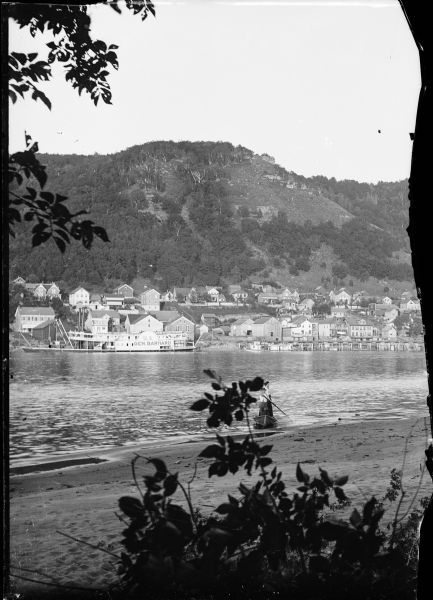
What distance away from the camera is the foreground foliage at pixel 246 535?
4.25 ft

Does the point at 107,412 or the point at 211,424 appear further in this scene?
the point at 107,412

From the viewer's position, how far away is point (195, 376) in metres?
1.40

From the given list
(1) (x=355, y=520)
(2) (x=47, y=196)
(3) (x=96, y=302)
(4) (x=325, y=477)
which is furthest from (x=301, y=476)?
(2) (x=47, y=196)

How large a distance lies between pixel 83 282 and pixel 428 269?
2.53 ft

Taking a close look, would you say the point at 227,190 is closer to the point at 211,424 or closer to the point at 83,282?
the point at 83,282

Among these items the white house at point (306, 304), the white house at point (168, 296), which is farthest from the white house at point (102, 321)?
the white house at point (306, 304)

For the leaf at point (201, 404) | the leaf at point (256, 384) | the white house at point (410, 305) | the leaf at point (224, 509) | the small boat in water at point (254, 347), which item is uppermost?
the white house at point (410, 305)

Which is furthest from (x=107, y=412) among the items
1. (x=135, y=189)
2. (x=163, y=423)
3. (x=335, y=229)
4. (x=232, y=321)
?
(x=335, y=229)

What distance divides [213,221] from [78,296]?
38 cm

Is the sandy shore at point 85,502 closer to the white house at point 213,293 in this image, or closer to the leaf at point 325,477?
the leaf at point 325,477

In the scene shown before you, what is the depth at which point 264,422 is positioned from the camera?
1.37m

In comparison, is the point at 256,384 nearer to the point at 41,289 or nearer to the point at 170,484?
the point at 170,484

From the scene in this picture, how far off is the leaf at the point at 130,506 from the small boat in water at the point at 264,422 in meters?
0.31

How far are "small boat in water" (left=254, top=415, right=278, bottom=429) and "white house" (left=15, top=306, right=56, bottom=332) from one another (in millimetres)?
530
